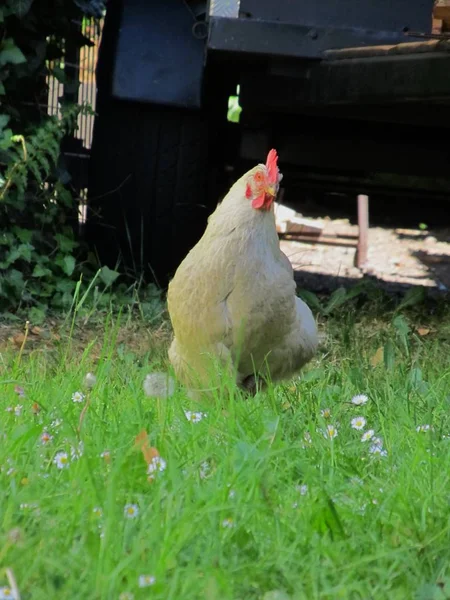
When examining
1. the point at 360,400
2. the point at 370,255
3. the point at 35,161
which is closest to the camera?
the point at 360,400

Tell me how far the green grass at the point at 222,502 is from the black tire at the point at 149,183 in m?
2.07

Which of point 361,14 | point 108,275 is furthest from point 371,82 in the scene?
point 108,275

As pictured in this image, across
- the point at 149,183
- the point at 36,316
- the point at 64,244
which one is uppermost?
the point at 149,183

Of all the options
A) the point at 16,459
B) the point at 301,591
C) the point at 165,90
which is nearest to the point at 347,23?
the point at 165,90

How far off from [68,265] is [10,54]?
0.91 meters

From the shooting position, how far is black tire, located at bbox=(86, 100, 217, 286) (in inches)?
181

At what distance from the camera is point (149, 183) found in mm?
4656

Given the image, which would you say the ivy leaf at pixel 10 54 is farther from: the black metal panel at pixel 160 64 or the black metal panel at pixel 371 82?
the black metal panel at pixel 371 82

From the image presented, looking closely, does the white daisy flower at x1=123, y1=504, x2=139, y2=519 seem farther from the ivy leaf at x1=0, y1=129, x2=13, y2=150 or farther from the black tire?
the black tire

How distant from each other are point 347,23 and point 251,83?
24.7 inches

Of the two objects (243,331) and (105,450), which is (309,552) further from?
(243,331)

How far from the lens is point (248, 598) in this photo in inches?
60.6

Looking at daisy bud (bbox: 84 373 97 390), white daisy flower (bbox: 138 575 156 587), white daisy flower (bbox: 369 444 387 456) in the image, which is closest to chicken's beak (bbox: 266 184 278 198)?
daisy bud (bbox: 84 373 97 390)

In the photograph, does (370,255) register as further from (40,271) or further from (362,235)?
(40,271)
